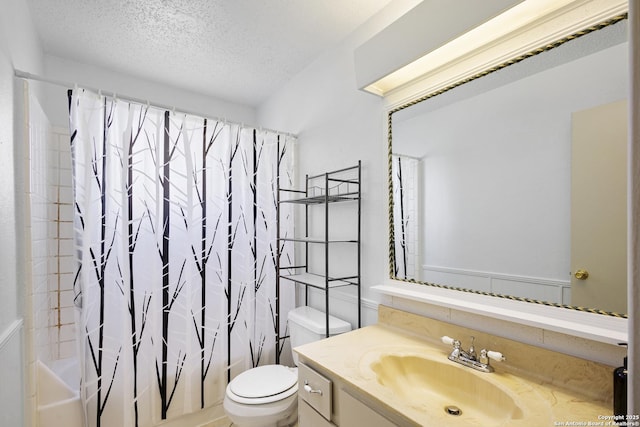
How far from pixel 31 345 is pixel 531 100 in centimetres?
235

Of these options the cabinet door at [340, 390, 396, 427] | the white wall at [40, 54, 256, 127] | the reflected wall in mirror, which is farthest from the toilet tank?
the white wall at [40, 54, 256, 127]

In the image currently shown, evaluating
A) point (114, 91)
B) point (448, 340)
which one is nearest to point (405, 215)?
point (448, 340)

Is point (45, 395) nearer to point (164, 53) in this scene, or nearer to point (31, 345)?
point (31, 345)

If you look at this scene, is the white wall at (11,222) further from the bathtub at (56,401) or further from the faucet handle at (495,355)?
the faucet handle at (495,355)

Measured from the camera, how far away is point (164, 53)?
1.95 metres

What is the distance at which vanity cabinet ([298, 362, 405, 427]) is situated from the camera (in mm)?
912

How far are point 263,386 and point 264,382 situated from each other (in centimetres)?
4

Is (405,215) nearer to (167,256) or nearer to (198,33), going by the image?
(167,256)

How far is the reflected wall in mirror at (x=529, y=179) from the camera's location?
34.5 inches

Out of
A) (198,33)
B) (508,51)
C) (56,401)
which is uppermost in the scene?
(198,33)

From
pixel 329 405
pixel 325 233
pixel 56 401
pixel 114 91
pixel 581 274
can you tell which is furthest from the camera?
pixel 114 91

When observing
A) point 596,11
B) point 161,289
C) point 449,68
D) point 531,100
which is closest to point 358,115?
point 449,68

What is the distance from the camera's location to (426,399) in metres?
1.07

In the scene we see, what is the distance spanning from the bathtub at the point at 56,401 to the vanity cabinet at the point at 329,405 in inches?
49.1
